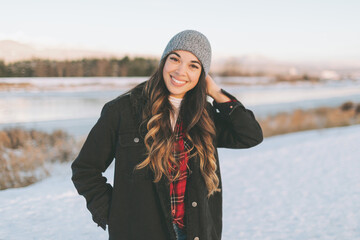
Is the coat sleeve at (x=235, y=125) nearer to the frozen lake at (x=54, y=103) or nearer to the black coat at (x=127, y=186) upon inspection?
the black coat at (x=127, y=186)

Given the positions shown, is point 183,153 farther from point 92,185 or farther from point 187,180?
point 92,185

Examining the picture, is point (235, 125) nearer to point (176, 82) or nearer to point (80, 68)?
point (176, 82)

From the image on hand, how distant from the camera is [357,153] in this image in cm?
757

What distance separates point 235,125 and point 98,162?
32.2 inches

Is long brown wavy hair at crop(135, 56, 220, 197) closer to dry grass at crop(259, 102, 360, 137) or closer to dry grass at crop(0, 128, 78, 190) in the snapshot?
dry grass at crop(0, 128, 78, 190)

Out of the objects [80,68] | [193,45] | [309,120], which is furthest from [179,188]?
[309,120]

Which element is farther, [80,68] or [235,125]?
[80,68]

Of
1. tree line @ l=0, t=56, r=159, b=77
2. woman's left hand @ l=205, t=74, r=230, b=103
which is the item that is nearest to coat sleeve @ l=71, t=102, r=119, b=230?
woman's left hand @ l=205, t=74, r=230, b=103

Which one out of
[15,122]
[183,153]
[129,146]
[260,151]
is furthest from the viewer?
[15,122]

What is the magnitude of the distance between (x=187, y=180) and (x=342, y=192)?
4474 millimetres

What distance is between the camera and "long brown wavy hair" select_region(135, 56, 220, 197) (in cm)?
158

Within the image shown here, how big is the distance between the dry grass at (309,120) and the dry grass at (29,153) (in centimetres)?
772

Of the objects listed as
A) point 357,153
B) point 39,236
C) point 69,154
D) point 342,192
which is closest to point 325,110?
A: point 357,153

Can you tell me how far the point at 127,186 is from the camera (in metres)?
1.57
